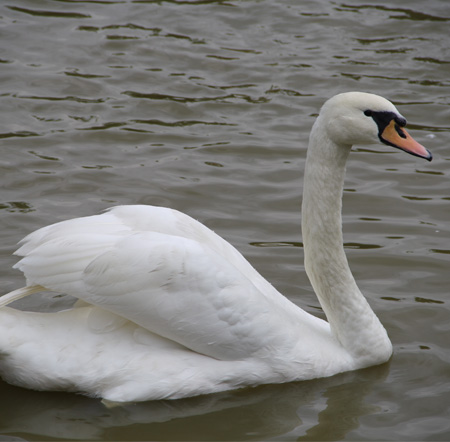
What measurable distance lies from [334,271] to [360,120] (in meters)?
0.98

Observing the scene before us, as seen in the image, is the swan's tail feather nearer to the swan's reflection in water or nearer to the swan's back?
the swan's back

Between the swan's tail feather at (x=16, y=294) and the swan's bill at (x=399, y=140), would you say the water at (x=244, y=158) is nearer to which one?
the swan's tail feather at (x=16, y=294)

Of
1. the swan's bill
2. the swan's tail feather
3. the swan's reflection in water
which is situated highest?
the swan's bill

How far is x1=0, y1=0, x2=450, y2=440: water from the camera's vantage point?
199 inches

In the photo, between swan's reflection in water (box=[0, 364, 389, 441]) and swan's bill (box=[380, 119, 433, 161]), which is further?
swan's bill (box=[380, 119, 433, 161])

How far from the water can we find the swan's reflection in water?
0.01 m

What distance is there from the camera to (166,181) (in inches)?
314

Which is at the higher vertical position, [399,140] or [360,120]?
[360,120]

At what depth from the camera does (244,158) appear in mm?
8539

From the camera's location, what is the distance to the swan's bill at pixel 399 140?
5.14 meters

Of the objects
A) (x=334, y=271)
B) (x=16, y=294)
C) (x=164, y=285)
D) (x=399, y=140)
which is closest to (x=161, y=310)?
(x=164, y=285)

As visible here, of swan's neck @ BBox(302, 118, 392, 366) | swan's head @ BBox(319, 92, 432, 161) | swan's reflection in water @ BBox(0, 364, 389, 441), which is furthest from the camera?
swan's neck @ BBox(302, 118, 392, 366)

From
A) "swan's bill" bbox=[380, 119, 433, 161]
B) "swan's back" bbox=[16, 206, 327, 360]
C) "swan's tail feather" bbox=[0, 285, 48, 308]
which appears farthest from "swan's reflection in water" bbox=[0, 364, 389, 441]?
"swan's bill" bbox=[380, 119, 433, 161]

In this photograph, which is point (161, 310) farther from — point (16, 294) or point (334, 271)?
point (334, 271)
